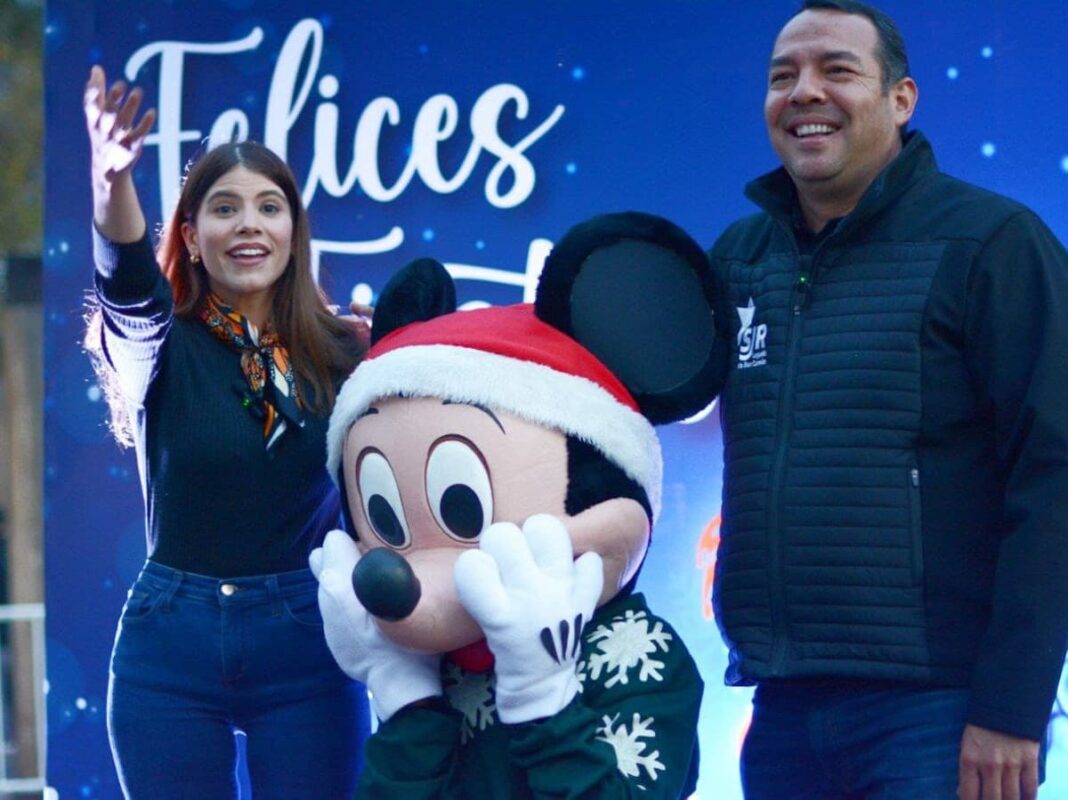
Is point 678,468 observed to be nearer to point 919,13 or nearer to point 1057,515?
point 919,13

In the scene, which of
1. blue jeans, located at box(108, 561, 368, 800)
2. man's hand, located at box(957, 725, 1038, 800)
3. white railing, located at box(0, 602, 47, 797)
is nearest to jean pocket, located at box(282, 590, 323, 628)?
blue jeans, located at box(108, 561, 368, 800)

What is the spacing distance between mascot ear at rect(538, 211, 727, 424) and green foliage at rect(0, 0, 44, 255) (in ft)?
12.9

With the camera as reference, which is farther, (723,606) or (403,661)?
(723,606)

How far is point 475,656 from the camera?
6.90ft

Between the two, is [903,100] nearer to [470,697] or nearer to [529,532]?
[529,532]

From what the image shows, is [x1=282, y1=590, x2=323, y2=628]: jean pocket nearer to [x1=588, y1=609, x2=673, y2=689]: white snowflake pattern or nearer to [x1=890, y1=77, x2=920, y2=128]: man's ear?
[x1=588, y1=609, x2=673, y2=689]: white snowflake pattern

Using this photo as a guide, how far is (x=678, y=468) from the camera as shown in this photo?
348cm

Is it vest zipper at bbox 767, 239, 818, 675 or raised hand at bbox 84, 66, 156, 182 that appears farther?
raised hand at bbox 84, 66, 156, 182

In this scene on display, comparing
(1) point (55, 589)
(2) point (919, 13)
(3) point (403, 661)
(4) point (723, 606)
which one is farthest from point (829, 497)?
(1) point (55, 589)

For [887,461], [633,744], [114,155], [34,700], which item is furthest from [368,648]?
[34,700]

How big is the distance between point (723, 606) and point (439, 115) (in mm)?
1725

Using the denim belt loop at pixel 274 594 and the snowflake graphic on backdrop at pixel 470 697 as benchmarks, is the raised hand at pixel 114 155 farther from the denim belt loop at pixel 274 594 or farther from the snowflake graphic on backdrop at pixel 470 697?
the snowflake graphic on backdrop at pixel 470 697

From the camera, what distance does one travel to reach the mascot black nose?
1903 millimetres

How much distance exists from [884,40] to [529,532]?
2.97ft
